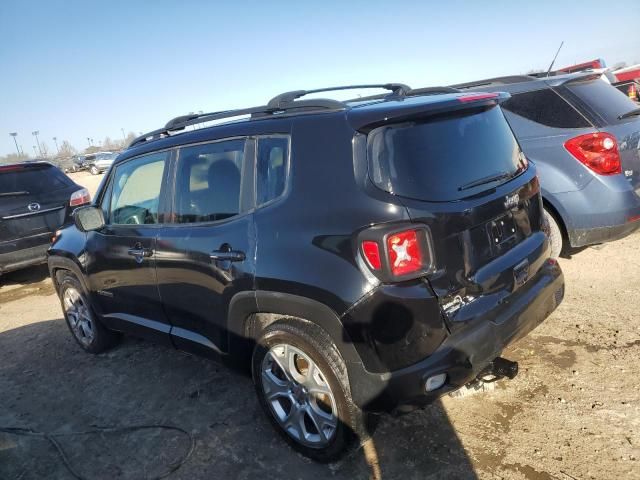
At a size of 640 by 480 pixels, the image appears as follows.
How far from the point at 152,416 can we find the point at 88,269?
1.43 meters

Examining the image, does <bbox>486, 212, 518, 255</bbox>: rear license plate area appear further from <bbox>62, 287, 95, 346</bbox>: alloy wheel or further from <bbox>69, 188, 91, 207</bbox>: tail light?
<bbox>69, 188, 91, 207</bbox>: tail light

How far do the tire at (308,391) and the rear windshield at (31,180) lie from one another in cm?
550

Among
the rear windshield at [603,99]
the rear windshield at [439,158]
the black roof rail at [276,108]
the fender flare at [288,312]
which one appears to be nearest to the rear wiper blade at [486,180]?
the rear windshield at [439,158]

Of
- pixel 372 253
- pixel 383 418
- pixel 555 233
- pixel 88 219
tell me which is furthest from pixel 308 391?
pixel 555 233

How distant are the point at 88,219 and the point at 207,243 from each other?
141cm

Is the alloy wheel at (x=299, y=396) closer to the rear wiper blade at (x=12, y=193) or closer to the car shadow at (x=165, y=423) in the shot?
the car shadow at (x=165, y=423)

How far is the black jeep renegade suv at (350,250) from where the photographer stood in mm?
2176

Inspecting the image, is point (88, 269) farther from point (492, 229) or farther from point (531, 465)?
point (531, 465)

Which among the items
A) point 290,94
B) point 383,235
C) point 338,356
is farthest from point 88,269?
point 383,235

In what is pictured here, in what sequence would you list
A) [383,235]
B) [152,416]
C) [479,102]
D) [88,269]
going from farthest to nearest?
[88,269]
[152,416]
[479,102]
[383,235]

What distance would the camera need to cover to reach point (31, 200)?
6.55 metres

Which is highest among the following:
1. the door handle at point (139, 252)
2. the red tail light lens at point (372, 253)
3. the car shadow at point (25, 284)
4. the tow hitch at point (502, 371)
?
the red tail light lens at point (372, 253)

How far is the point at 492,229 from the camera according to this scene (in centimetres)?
246

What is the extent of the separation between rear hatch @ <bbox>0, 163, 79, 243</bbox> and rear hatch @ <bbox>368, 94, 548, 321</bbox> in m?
5.91
